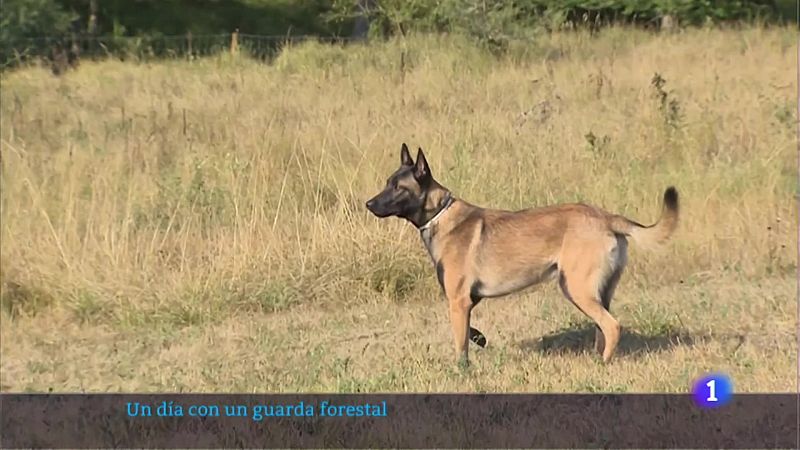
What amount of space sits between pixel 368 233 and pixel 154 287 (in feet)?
5.59

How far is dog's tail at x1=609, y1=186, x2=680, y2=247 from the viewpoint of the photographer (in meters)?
5.57

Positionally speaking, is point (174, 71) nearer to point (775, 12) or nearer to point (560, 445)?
point (560, 445)

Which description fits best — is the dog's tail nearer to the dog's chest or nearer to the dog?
the dog

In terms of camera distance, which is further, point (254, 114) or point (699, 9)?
point (699, 9)

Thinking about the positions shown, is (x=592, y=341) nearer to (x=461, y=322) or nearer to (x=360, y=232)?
(x=461, y=322)

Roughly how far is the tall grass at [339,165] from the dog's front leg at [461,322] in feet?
6.15

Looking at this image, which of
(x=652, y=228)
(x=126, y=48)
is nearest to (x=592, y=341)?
(x=652, y=228)

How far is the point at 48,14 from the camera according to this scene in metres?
23.7

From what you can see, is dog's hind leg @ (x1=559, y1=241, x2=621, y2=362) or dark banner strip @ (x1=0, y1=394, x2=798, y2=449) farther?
dog's hind leg @ (x1=559, y1=241, x2=621, y2=362)

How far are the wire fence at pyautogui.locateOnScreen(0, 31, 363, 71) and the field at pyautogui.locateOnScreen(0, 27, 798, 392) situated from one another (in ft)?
12.4

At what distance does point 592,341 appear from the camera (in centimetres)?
612

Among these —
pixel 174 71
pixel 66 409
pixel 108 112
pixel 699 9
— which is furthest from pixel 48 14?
pixel 66 409

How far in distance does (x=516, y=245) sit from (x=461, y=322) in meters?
0.54

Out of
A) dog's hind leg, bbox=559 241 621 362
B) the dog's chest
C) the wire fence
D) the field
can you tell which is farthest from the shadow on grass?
the wire fence
